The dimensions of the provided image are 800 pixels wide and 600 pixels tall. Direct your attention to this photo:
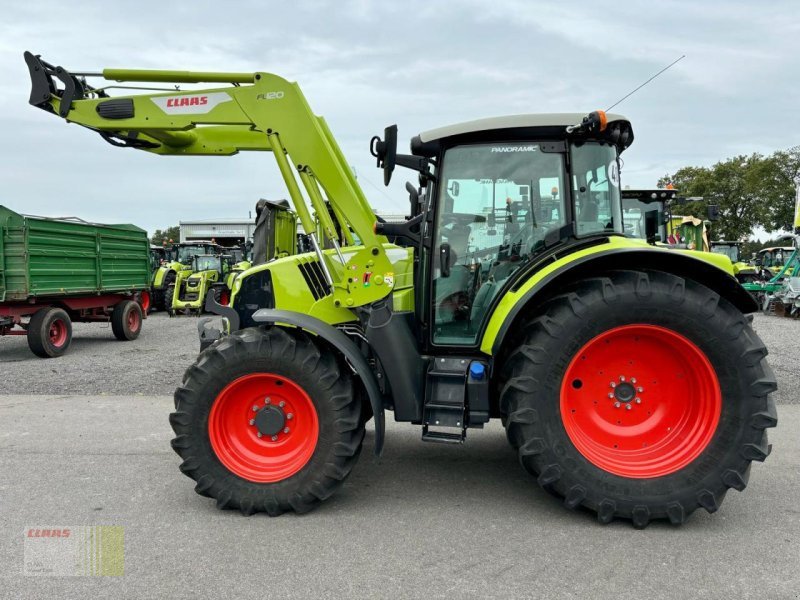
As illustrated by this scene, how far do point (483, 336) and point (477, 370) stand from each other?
215 mm

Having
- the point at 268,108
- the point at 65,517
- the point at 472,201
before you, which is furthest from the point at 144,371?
the point at 472,201

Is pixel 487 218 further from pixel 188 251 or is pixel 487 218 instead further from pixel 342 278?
pixel 188 251

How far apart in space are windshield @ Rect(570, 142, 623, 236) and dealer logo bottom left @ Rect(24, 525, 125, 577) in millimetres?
3086

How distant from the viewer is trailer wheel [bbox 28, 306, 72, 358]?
8.77 m

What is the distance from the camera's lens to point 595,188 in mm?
3447

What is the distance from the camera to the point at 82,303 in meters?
10.0

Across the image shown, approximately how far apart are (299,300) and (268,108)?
123 cm

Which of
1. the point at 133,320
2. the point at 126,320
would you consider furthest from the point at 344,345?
the point at 133,320

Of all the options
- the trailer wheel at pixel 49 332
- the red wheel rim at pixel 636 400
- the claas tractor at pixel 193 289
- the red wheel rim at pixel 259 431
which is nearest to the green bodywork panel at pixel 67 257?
the trailer wheel at pixel 49 332

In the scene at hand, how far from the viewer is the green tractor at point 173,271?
1672 centimetres

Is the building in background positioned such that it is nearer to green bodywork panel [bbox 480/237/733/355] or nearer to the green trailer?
the green trailer

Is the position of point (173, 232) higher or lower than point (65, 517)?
higher

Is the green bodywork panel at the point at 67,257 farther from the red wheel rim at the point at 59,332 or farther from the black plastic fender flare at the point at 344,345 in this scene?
the black plastic fender flare at the point at 344,345

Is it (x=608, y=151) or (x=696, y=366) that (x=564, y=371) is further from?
(x=608, y=151)
